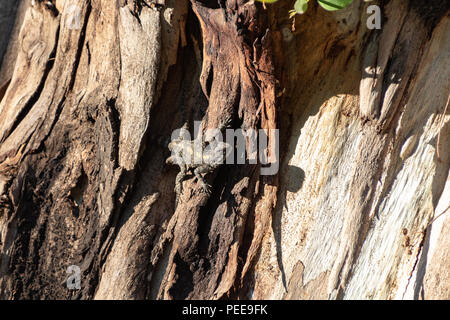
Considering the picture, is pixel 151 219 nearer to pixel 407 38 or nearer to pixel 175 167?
pixel 175 167

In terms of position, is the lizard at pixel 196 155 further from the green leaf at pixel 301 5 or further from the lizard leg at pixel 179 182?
the green leaf at pixel 301 5

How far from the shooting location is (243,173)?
2.84 m

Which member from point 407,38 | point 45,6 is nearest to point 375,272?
point 407,38

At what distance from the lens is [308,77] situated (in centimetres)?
277

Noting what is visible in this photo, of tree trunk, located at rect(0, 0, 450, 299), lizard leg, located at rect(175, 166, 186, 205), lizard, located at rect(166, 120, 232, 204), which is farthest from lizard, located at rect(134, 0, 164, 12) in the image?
lizard leg, located at rect(175, 166, 186, 205)

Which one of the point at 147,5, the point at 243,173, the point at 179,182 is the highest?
the point at 147,5

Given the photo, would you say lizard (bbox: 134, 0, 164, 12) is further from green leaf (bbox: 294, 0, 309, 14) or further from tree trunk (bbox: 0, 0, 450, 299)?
green leaf (bbox: 294, 0, 309, 14)

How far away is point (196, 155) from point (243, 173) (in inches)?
12.9

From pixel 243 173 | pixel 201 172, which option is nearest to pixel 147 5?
pixel 201 172

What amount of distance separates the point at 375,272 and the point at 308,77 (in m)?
1.28

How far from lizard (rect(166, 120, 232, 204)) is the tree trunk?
54mm

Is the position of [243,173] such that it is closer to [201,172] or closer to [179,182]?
[201,172]

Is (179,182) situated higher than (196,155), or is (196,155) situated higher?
(196,155)

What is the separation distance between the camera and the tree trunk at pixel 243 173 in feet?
8.73
